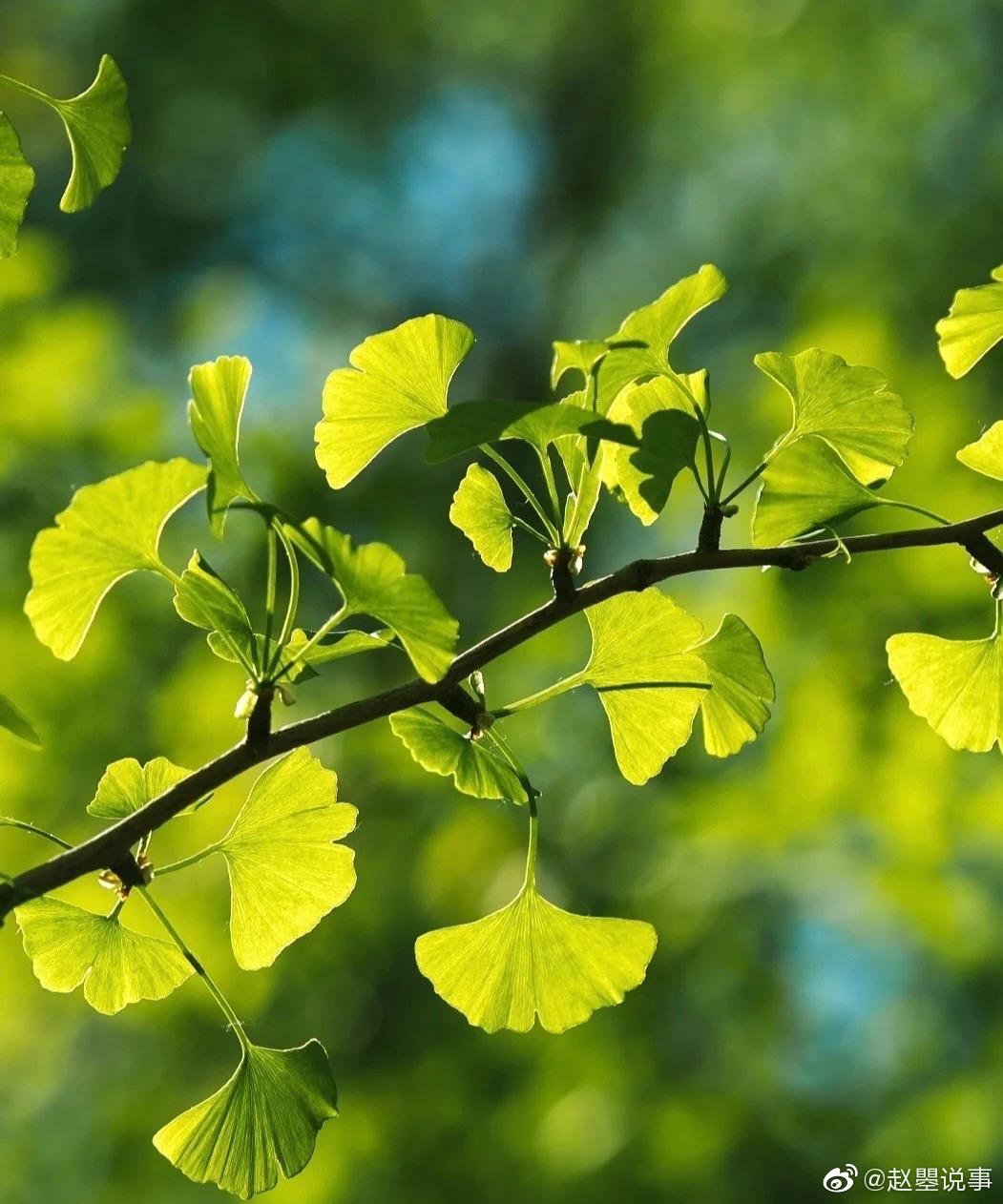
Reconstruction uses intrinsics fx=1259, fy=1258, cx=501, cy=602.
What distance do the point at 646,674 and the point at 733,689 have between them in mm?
50

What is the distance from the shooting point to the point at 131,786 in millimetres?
509

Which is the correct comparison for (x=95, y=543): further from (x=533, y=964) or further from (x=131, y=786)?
(x=533, y=964)

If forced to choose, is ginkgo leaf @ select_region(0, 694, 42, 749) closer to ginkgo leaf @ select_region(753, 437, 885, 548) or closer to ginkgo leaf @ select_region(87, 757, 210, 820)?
ginkgo leaf @ select_region(87, 757, 210, 820)

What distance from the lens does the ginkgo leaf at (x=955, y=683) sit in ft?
1.89

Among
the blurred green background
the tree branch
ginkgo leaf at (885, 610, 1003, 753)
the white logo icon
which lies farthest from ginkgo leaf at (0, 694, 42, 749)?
the white logo icon

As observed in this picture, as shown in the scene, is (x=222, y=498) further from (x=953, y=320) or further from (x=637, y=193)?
(x=637, y=193)

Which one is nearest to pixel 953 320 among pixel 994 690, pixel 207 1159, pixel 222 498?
pixel 994 690

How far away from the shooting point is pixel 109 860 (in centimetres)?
38

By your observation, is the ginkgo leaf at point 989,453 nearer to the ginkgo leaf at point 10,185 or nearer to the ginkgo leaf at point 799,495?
the ginkgo leaf at point 799,495

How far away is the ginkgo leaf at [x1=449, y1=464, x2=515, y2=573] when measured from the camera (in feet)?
1.84

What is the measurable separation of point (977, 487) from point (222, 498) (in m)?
1.94

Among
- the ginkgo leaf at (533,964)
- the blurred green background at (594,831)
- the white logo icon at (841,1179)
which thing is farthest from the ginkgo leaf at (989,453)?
the white logo icon at (841,1179)

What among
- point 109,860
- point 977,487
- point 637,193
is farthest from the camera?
point 637,193

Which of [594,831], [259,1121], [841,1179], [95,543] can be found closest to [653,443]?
[95,543]
